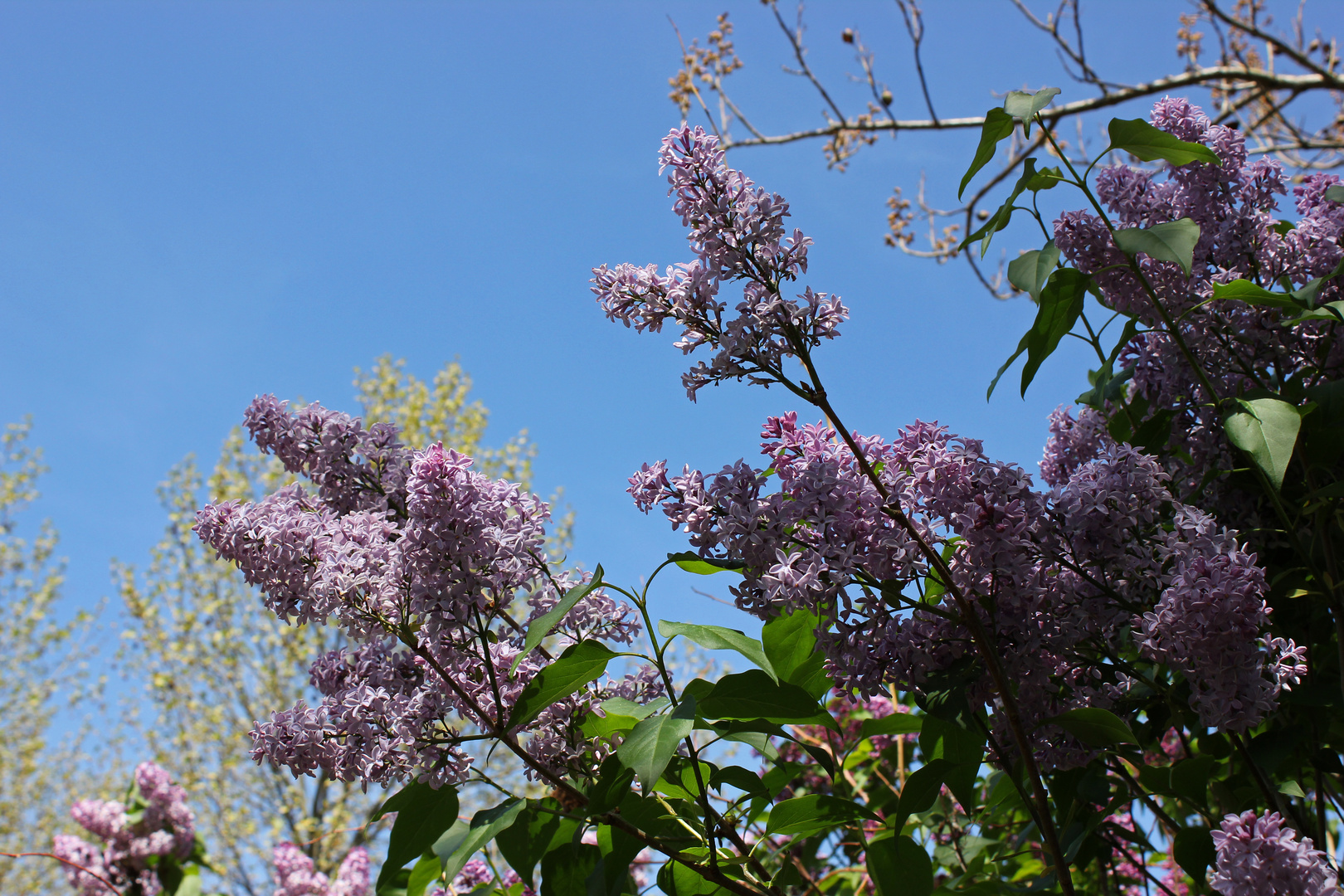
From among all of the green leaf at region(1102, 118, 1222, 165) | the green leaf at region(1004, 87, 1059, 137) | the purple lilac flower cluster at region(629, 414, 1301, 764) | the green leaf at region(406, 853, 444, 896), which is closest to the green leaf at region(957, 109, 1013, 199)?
the green leaf at region(1004, 87, 1059, 137)

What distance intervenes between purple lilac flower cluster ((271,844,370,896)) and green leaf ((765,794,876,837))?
93.2 inches

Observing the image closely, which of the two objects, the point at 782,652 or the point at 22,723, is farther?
the point at 22,723

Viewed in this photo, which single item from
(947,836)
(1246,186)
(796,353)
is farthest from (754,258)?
(947,836)

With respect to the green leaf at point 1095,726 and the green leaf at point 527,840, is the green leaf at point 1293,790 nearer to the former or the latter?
the green leaf at point 1095,726

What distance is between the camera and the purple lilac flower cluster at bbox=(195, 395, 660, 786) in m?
1.06

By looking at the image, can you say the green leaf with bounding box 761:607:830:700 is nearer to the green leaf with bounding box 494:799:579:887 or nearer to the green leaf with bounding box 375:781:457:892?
the green leaf with bounding box 494:799:579:887

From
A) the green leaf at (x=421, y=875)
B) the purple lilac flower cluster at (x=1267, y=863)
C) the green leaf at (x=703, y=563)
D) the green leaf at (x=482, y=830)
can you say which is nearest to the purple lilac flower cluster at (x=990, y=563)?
the green leaf at (x=703, y=563)

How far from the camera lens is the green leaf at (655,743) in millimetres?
804

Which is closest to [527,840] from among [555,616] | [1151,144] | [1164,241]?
[555,616]

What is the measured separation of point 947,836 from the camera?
8.05 feet

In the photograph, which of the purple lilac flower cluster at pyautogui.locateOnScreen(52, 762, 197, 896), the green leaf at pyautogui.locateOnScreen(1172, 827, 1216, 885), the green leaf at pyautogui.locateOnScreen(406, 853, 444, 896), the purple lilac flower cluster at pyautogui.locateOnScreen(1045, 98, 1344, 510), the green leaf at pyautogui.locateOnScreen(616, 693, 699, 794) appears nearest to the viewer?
the green leaf at pyautogui.locateOnScreen(616, 693, 699, 794)

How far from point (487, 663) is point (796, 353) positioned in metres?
0.52

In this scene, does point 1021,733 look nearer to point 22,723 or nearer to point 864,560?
point 864,560

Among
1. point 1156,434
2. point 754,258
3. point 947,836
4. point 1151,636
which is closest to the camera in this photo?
point 1151,636
